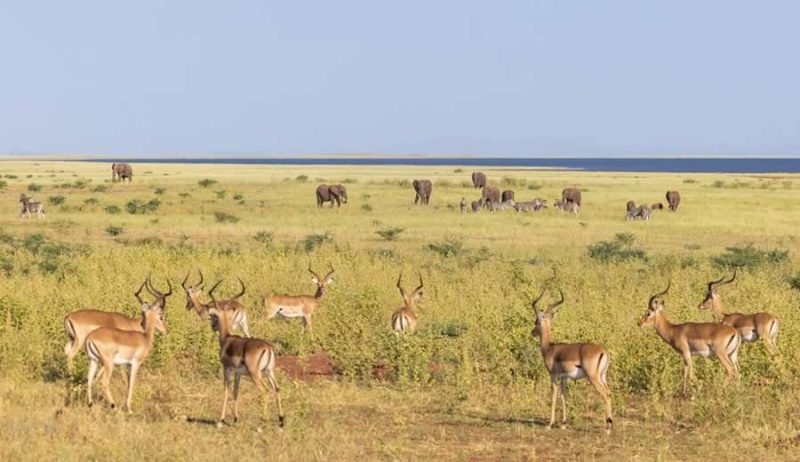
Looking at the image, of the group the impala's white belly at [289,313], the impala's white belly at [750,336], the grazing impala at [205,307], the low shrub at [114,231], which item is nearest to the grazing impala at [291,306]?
the impala's white belly at [289,313]

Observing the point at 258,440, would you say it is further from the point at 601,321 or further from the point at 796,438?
the point at 601,321

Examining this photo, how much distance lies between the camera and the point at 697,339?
11281 millimetres

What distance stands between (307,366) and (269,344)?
3.41 m

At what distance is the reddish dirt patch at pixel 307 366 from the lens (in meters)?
12.4

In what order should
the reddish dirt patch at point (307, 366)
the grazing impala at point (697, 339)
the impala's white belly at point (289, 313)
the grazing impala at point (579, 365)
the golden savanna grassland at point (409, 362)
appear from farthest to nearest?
the impala's white belly at point (289, 313) → the reddish dirt patch at point (307, 366) → the grazing impala at point (697, 339) → the grazing impala at point (579, 365) → the golden savanna grassland at point (409, 362)

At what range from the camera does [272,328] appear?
50.0 ft

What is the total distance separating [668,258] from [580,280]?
4627 millimetres

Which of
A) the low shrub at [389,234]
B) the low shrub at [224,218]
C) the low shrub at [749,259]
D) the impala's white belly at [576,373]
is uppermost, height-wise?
the impala's white belly at [576,373]

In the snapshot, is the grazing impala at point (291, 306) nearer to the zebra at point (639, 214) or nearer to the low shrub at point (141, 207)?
the zebra at point (639, 214)

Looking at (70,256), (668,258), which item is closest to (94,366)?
(70,256)

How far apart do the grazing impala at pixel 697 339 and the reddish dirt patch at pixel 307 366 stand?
12.0ft

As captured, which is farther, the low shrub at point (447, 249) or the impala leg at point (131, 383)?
the low shrub at point (447, 249)

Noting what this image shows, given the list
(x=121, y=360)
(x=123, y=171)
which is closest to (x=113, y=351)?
(x=121, y=360)

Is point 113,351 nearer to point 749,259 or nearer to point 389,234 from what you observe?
point 749,259
